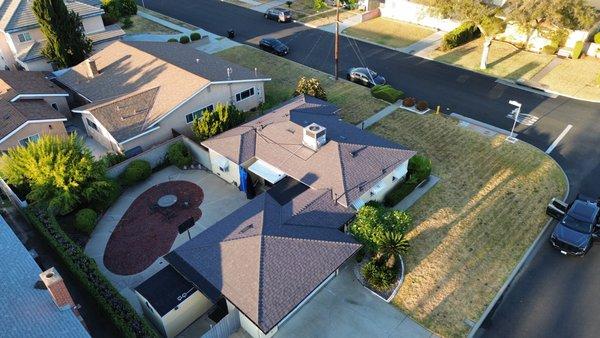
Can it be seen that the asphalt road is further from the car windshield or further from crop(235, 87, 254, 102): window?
crop(235, 87, 254, 102): window

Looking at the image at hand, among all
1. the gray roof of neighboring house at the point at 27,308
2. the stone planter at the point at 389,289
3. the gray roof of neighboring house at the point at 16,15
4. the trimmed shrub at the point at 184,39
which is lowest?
the stone planter at the point at 389,289

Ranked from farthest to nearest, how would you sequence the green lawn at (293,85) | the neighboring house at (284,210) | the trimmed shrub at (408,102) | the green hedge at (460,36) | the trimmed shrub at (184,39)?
the trimmed shrub at (184,39) < the green hedge at (460,36) < the green lawn at (293,85) < the trimmed shrub at (408,102) < the neighboring house at (284,210)

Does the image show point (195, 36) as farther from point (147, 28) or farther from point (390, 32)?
point (390, 32)

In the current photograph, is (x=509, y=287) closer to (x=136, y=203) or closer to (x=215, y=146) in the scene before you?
(x=215, y=146)

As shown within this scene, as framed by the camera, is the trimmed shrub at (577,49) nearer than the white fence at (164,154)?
No

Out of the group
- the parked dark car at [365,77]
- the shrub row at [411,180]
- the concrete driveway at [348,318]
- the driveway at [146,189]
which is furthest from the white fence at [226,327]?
the parked dark car at [365,77]

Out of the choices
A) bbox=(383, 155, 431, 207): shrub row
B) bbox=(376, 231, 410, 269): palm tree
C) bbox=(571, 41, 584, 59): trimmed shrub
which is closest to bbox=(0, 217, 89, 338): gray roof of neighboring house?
bbox=(376, 231, 410, 269): palm tree

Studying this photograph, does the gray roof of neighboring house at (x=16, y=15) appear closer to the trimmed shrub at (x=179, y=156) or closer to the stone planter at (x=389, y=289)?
the trimmed shrub at (x=179, y=156)

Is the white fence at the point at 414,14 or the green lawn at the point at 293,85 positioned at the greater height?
the white fence at the point at 414,14
